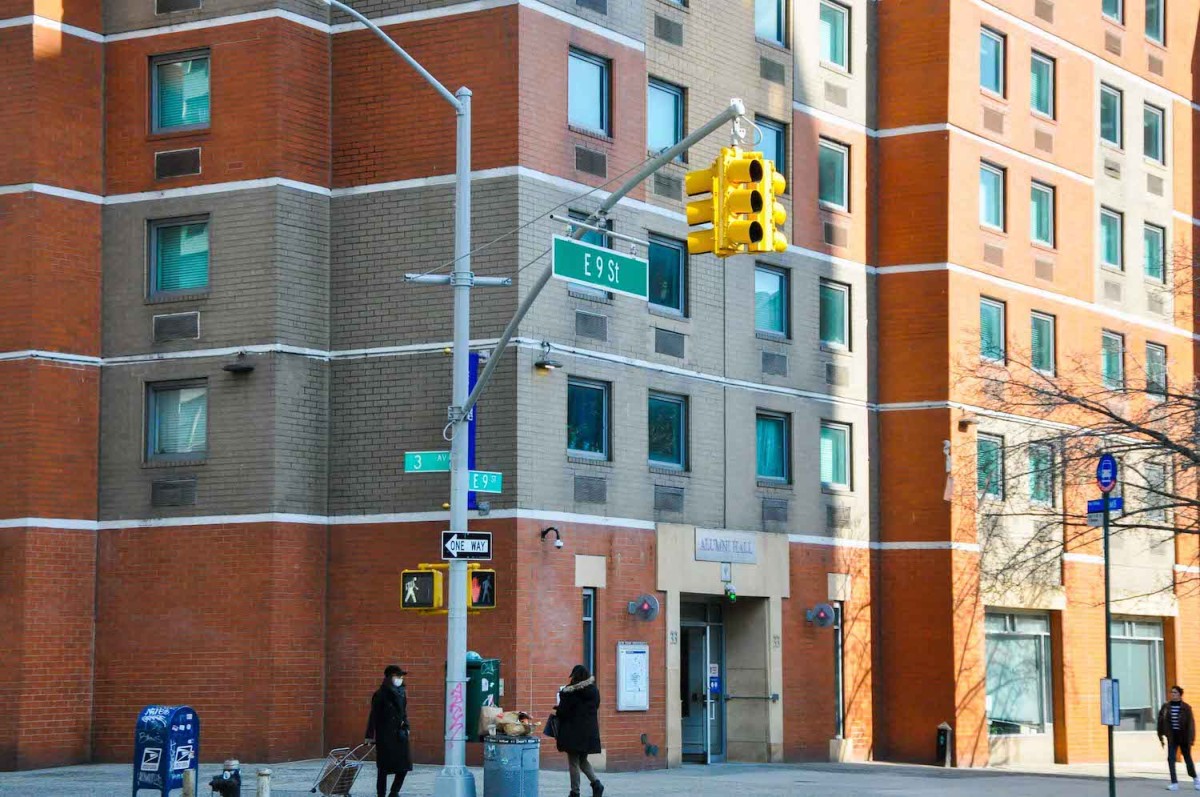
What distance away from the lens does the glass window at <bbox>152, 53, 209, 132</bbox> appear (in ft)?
108

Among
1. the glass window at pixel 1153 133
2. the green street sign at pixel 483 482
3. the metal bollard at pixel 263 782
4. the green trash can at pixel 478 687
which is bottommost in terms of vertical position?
the metal bollard at pixel 263 782

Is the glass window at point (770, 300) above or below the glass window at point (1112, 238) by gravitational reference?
below

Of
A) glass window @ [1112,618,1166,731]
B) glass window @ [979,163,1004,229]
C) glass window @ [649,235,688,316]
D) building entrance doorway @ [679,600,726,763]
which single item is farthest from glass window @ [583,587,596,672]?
glass window @ [1112,618,1166,731]

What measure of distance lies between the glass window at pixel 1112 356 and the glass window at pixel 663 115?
13360 millimetres

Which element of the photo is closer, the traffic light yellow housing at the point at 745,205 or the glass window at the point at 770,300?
the traffic light yellow housing at the point at 745,205

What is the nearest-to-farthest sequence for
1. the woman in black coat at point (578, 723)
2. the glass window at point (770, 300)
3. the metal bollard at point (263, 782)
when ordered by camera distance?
the metal bollard at point (263, 782), the woman in black coat at point (578, 723), the glass window at point (770, 300)

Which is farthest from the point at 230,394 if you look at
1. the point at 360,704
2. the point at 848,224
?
the point at 848,224

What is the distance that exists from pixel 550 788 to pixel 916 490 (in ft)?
43.4

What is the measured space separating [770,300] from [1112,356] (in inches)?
435

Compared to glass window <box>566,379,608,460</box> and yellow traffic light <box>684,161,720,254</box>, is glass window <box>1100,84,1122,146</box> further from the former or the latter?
yellow traffic light <box>684,161,720,254</box>

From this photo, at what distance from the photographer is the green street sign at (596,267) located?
73.2 feet

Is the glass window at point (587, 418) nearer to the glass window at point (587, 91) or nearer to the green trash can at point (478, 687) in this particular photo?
the glass window at point (587, 91)

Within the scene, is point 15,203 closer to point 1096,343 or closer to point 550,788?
point 550,788

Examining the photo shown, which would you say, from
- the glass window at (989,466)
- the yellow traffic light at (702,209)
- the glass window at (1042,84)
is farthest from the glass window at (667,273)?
the yellow traffic light at (702,209)
